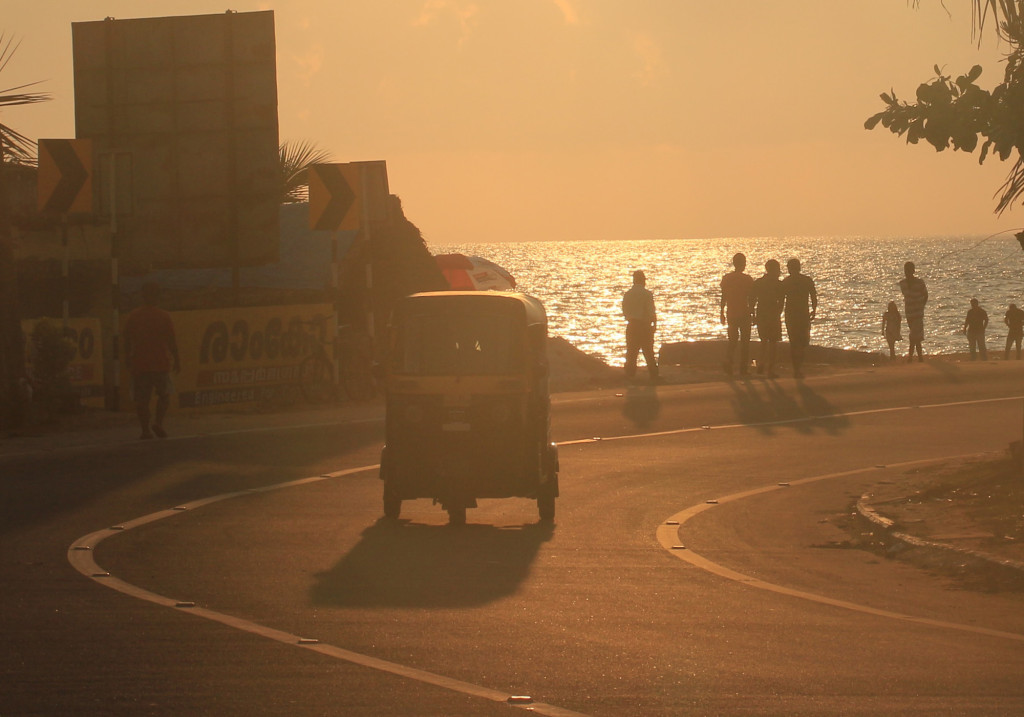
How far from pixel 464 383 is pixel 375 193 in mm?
11832

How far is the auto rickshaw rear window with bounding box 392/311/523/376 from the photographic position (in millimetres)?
11281

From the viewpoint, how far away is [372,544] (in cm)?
1050

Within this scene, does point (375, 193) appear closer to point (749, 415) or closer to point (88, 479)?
point (749, 415)

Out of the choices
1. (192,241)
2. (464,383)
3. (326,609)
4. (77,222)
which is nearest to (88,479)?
(464,383)

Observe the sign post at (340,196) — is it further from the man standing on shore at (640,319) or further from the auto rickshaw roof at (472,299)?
the auto rickshaw roof at (472,299)

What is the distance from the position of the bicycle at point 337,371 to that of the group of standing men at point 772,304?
638 cm

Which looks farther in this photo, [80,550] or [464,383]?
[464,383]

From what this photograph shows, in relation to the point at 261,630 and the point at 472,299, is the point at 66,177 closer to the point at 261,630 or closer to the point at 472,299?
the point at 472,299

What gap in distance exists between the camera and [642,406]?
68.3 feet

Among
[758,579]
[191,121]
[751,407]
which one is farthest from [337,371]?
[758,579]

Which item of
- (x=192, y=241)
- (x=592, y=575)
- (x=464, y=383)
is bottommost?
(x=592, y=575)

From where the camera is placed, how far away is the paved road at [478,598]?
631 cm

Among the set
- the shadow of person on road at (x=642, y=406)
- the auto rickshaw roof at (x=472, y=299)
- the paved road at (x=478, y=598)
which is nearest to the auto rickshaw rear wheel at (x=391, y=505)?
the paved road at (x=478, y=598)

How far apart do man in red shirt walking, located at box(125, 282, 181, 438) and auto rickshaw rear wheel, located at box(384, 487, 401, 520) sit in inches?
250
